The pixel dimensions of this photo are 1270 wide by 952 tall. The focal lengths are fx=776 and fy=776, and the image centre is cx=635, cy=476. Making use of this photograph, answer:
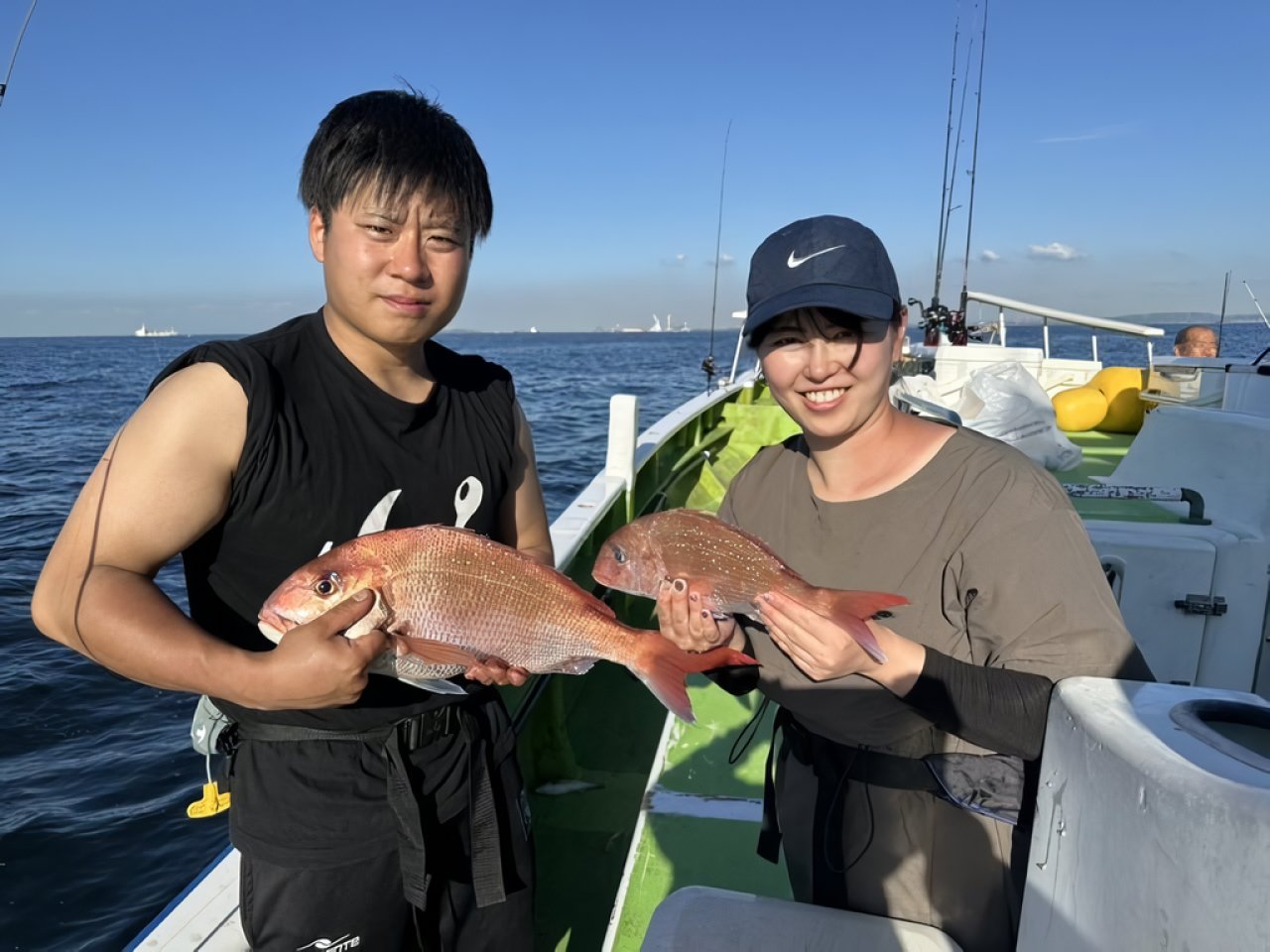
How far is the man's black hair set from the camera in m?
1.77

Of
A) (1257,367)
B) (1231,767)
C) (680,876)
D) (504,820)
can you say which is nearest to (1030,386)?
(1257,367)

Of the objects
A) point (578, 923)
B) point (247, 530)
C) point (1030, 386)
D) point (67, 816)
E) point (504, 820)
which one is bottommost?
point (67, 816)

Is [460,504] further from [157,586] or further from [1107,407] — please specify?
[1107,407]

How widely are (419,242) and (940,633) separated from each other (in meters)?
1.46

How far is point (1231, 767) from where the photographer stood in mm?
816

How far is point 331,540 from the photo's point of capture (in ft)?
5.98

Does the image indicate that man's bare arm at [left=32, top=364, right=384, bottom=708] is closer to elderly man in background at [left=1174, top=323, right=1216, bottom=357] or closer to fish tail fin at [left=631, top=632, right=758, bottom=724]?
fish tail fin at [left=631, top=632, right=758, bottom=724]

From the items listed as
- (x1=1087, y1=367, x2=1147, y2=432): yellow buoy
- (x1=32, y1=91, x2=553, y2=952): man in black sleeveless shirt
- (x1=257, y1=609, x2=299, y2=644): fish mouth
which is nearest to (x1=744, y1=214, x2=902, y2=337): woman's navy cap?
(x1=32, y1=91, x2=553, y2=952): man in black sleeveless shirt

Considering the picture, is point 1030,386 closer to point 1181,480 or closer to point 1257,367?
point 1257,367

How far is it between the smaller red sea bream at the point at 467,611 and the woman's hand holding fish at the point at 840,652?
0.30 m

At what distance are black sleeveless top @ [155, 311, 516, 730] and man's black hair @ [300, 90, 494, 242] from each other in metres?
0.35

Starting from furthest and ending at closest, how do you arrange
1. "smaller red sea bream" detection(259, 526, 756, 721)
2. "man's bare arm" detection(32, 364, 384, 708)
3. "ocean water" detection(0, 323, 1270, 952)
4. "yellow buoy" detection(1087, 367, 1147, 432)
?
1. "yellow buoy" detection(1087, 367, 1147, 432)
2. "ocean water" detection(0, 323, 1270, 952)
3. "smaller red sea bream" detection(259, 526, 756, 721)
4. "man's bare arm" detection(32, 364, 384, 708)

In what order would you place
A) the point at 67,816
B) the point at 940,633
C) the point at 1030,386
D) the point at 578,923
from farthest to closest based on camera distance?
the point at 1030,386 → the point at 67,816 → the point at 578,923 → the point at 940,633

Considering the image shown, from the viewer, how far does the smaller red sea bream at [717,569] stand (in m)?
1.61
